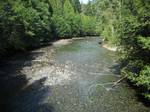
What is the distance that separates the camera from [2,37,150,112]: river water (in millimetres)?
22047

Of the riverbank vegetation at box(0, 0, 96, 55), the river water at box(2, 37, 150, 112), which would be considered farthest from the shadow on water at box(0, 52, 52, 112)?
the riverbank vegetation at box(0, 0, 96, 55)

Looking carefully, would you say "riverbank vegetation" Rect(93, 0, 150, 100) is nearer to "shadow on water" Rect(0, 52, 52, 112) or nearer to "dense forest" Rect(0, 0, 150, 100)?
"dense forest" Rect(0, 0, 150, 100)

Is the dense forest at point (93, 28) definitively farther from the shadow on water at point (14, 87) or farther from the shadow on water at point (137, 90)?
the shadow on water at point (14, 87)

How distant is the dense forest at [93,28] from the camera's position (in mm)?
23405

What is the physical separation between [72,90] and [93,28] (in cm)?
8824

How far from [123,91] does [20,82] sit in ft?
36.7

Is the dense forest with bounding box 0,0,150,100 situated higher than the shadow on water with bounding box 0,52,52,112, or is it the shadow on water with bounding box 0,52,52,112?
the dense forest with bounding box 0,0,150,100

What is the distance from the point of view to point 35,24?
63562 millimetres

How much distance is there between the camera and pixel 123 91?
85.8ft

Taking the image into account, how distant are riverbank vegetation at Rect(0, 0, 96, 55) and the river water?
8215mm

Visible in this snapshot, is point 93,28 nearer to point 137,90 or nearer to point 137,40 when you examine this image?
point 137,90

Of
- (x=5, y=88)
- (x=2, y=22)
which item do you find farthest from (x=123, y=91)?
(x=2, y=22)

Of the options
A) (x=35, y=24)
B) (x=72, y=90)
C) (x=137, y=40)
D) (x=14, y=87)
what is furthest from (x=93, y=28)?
(x=137, y=40)

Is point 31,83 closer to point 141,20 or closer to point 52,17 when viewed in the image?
point 141,20
